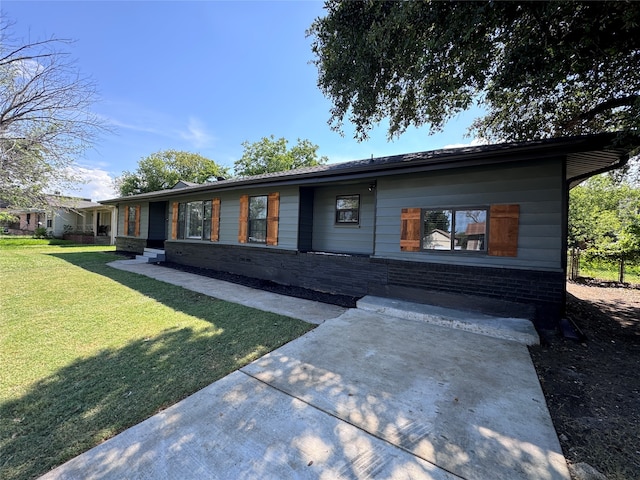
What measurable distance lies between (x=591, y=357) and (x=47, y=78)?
1053cm

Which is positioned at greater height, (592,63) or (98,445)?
(592,63)

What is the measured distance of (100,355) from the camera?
11.3 ft

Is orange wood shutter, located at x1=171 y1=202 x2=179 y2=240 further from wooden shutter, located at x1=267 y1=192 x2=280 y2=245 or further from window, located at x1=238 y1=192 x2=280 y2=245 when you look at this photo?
wooden shutter, located at x1=267 y1=192 x2=280 y2=245

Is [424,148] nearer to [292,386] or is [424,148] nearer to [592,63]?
[592,63]

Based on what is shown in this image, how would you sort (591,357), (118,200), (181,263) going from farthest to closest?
1. (118,200)
2. (181,263)
3. (591,357)

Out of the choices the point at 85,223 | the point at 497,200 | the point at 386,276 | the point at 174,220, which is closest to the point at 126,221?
the point at 174,220

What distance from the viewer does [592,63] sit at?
15.8 feet

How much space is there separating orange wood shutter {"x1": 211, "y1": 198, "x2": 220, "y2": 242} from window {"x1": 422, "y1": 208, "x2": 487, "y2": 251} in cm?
702

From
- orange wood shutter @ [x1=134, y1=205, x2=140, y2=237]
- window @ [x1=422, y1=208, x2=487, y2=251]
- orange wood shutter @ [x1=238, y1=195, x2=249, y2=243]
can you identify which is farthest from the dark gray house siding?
orange wood shutter @ [x1=134, y1=205, x2=140, y2=237]

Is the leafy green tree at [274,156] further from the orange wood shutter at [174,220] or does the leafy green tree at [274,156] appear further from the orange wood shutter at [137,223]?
the orange wood shutter at [174,220]

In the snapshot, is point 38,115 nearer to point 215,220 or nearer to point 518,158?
point 215,220

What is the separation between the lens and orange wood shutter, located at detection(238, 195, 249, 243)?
8844 mm

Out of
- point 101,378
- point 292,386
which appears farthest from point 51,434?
point 292,386

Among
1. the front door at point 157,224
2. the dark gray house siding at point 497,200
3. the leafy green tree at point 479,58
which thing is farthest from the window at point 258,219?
the front door at point 157,224
